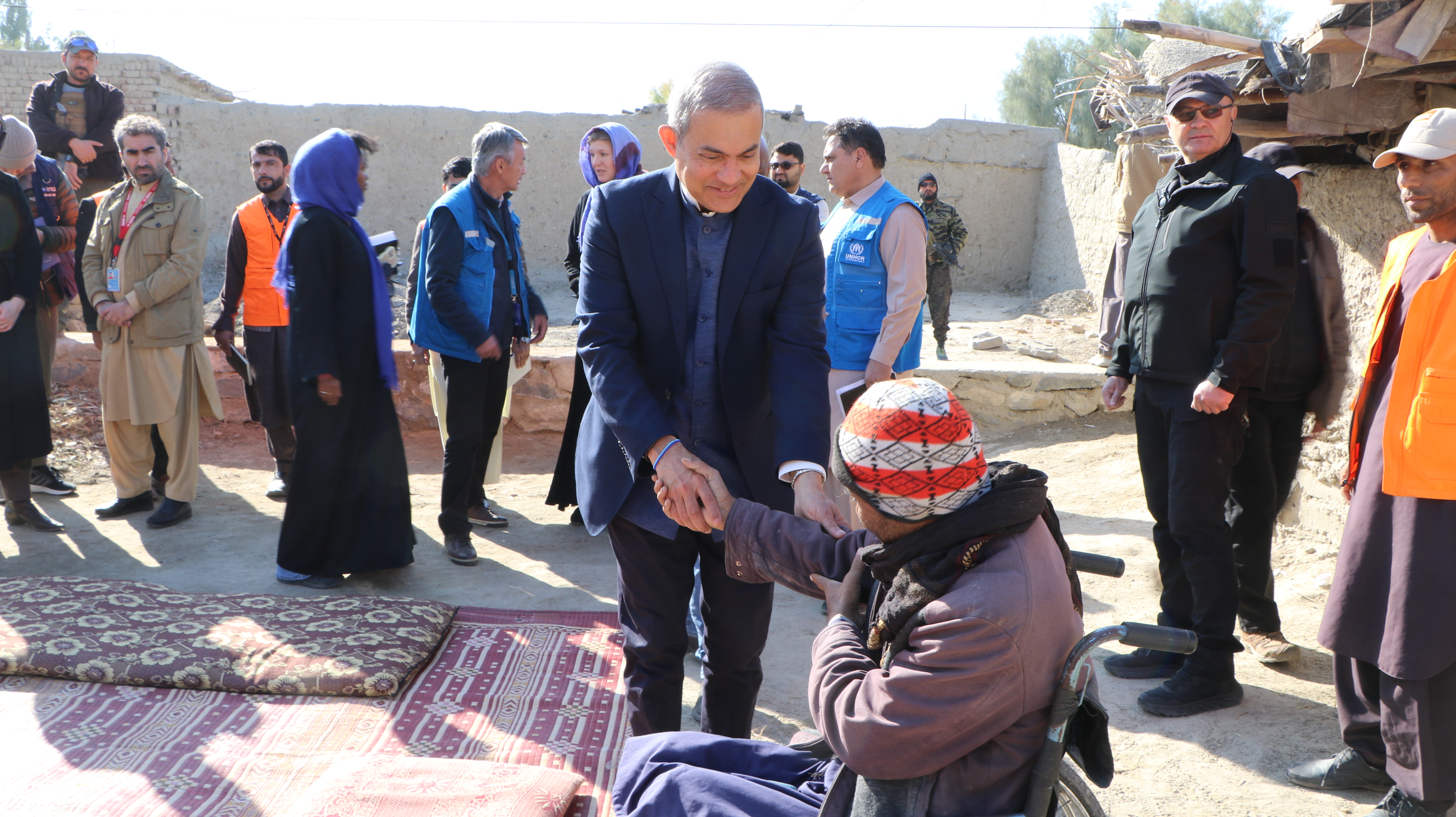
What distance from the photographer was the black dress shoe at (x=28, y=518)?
5.21 meters

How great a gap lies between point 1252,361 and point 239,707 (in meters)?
3.52

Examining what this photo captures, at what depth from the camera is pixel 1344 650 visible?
9.00 feet

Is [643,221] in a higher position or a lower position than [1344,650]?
higher

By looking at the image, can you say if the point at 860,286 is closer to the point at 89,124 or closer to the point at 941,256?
the point at 941,256

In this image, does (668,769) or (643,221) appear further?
(643,221)

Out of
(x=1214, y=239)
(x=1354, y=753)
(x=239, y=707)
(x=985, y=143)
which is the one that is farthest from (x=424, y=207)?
(x=1354, y=753)

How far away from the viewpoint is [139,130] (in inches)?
199

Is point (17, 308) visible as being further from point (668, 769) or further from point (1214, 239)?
point (1214, 239)

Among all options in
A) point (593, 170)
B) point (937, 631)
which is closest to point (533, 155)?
point (593, 170)

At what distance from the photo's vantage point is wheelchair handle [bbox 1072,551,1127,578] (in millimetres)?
1901

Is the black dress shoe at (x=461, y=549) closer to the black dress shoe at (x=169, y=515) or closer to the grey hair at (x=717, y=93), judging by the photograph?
the black dress shoe at (x=169, y=515)

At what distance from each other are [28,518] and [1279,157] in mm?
6143

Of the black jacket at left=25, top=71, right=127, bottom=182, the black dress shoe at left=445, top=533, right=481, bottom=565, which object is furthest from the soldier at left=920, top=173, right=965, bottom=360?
the black jacket at left=25, top=71, right=127, bottom=182

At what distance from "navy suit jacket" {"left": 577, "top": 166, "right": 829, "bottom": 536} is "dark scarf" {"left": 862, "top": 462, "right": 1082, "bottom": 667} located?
698 mm
